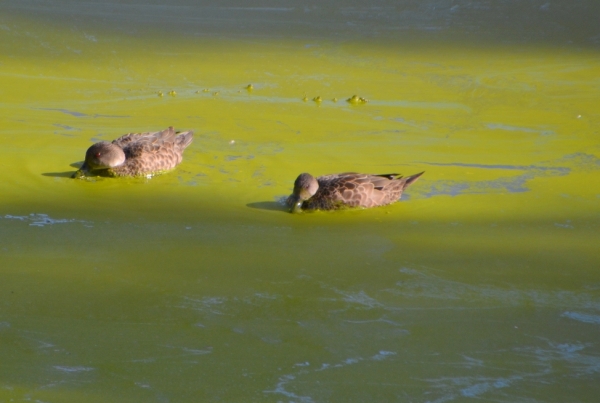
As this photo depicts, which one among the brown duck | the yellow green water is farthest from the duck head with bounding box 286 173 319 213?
the yellow green water

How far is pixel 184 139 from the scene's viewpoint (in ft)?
20.0

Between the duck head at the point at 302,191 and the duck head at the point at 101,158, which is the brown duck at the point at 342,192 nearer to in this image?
the duck head at the point at 302,191

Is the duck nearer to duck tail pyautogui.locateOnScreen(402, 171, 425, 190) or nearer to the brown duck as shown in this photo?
the brown duck

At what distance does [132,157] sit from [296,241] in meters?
1.73

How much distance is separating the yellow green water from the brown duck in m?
0.14

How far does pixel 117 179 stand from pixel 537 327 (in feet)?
10.5

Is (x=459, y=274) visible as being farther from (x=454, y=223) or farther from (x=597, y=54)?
(x=597, y=54)

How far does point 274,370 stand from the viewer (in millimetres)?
3016

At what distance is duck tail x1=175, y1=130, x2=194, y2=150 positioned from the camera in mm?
5994

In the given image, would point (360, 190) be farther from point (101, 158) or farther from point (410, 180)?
point (101, 158)

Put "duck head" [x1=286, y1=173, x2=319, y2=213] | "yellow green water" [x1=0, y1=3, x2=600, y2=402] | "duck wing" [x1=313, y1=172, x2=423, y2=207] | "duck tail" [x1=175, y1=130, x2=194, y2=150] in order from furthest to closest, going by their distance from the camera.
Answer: "duck tail" [x1=175, y1=130, x2=194, y2=150] → "duck wing" [x1=313, y1=172, x2=423, y2=207] → "duck head" [x1=286, y1=173, x2=319, y2=213] → "yellow green water" [x1=0, y1=3, x2=600, y2=402]

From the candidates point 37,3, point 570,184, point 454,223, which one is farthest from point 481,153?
point 37,3

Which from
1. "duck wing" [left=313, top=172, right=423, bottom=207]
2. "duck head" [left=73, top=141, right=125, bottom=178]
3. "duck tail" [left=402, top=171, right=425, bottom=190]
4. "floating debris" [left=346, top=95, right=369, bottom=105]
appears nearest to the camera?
"duck wing" [left=313, top=172, right=423, bottom=207]

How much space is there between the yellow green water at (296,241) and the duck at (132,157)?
11 cm
